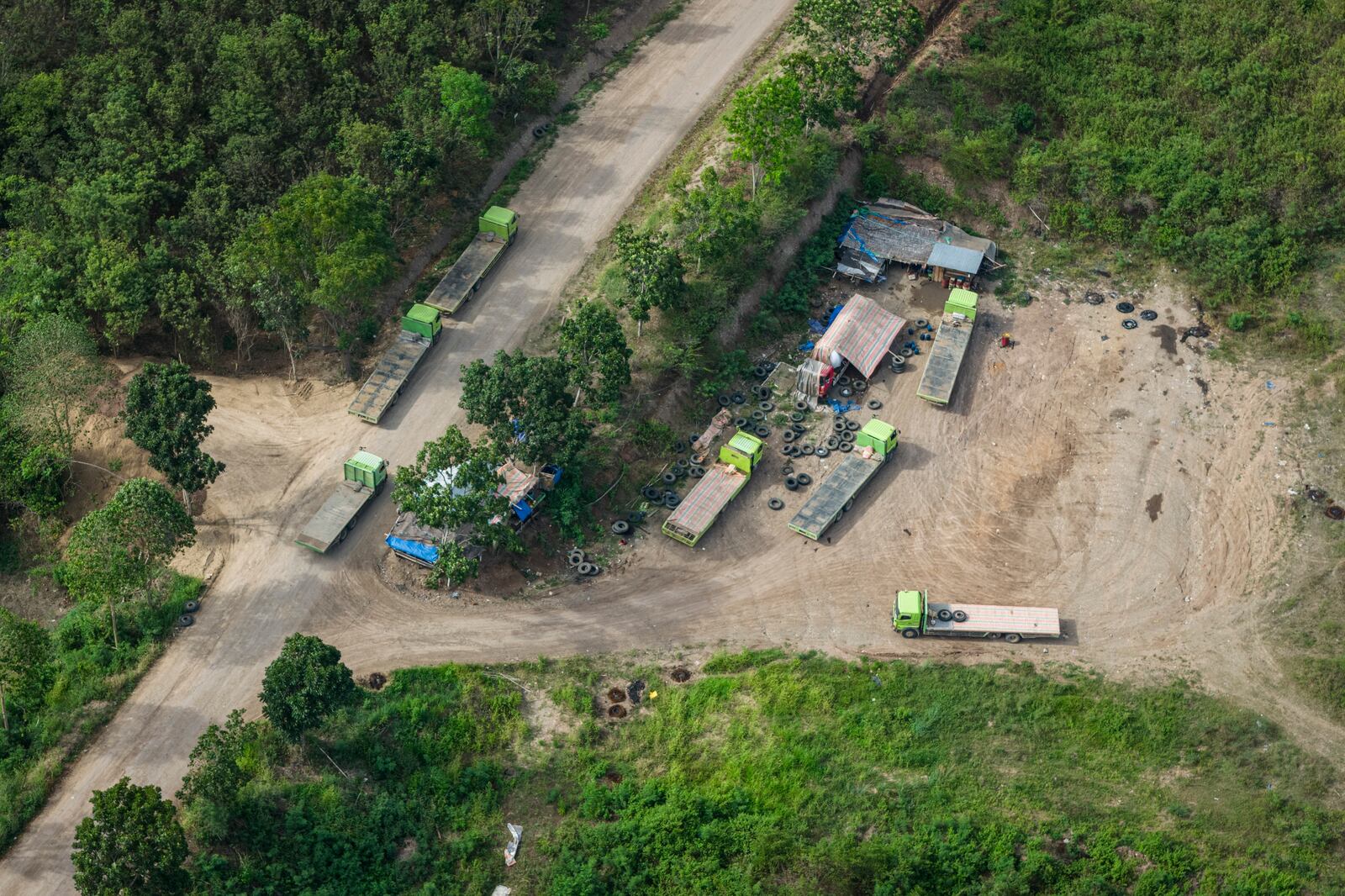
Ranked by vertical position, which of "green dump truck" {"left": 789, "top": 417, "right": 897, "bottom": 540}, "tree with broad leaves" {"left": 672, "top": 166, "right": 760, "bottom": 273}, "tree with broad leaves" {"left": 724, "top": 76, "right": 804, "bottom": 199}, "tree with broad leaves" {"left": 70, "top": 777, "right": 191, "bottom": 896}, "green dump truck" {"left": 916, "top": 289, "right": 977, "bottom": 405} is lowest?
"green dump truck" {"left": 789, "top": 417, "right": 897, "bottom": 540}

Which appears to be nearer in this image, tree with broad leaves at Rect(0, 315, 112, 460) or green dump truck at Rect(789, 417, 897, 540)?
tree with broad leaves at Rect(0, 315, 112, 460)

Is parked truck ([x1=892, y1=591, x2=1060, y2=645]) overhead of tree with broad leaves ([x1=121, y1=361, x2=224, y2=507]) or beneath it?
beneath

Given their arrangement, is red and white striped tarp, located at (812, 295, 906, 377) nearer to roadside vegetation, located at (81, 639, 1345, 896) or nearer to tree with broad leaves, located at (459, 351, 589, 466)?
tree with broad leaves, located at (459, 351, 589, 466)

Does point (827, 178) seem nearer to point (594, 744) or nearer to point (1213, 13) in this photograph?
point (1213, 13)

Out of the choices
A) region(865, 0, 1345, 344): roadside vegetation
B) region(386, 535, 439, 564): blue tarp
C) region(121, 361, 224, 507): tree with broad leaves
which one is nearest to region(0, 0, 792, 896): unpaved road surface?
region(386, 535, 439, 564): blue tarp

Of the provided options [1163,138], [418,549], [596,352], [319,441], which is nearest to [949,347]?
[596,352]

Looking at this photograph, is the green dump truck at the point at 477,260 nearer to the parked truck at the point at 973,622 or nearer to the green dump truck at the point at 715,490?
the green dump truck at the point at 715,490

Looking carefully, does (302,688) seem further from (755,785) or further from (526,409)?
(755,785)
